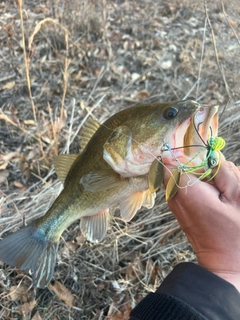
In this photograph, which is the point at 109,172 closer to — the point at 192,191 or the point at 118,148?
the point at 118,148

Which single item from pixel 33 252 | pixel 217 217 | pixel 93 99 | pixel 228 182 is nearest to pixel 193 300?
pixel 217 217

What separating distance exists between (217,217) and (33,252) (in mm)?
946

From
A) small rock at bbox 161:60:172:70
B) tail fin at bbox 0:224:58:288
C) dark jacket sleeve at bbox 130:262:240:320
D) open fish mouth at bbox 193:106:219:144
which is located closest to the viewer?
dark jacket sleeve at bbox 130:262:240:320

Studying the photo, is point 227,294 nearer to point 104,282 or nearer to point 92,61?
point 104,282

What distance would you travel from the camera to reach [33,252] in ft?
5.92

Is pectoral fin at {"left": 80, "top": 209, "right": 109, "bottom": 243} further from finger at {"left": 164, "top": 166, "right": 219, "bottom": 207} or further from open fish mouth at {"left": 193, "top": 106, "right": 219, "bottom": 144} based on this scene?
open fish mouth at {"left": 193, "top": 106, "right": 219, "bottom": 144}

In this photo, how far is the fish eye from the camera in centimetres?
140

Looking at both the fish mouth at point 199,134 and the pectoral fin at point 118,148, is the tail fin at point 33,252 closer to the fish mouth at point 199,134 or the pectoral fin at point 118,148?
the pectoral fin at point 118,148

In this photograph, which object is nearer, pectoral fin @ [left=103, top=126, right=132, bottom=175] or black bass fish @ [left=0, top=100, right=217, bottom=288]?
black bass fish @ [left=0, top=100, right=217, bottom=288]

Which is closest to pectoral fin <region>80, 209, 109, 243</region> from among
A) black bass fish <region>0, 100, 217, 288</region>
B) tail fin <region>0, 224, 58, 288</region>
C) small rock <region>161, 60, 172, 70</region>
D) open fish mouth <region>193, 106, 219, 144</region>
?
black bass fish <region>0, 100, 217, 288</region>

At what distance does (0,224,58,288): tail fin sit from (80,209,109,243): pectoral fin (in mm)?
178

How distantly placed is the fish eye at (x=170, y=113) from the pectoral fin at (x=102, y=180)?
0.34 m

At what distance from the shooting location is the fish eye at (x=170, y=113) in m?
1.40

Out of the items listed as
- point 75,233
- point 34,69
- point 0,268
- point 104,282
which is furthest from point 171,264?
point 34,69
